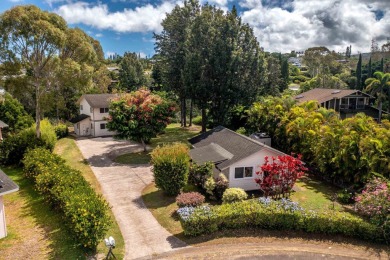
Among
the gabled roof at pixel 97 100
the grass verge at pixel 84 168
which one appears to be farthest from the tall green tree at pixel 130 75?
the grass verge at pixel 84 168

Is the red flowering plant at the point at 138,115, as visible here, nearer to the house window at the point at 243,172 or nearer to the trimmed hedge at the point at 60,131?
the house window at the point at 243,172

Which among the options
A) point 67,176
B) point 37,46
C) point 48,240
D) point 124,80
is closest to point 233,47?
point 37,46

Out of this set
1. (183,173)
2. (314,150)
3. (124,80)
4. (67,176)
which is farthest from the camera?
(124,80)

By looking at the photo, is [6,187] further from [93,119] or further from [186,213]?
[93,119]

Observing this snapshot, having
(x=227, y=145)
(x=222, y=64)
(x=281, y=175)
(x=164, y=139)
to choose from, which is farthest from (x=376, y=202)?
(x=164, y=139)

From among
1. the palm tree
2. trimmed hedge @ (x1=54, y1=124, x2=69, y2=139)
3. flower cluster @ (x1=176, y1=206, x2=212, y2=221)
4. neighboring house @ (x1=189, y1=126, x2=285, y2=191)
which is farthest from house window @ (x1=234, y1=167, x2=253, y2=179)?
the palm tree

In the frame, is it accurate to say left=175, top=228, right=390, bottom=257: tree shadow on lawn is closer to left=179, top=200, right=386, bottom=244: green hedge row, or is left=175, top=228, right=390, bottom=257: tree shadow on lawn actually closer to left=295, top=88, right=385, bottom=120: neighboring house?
left=179, top=200, right=386, bottom=244: green hedge row

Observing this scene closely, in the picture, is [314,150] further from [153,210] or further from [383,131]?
[153,210]
